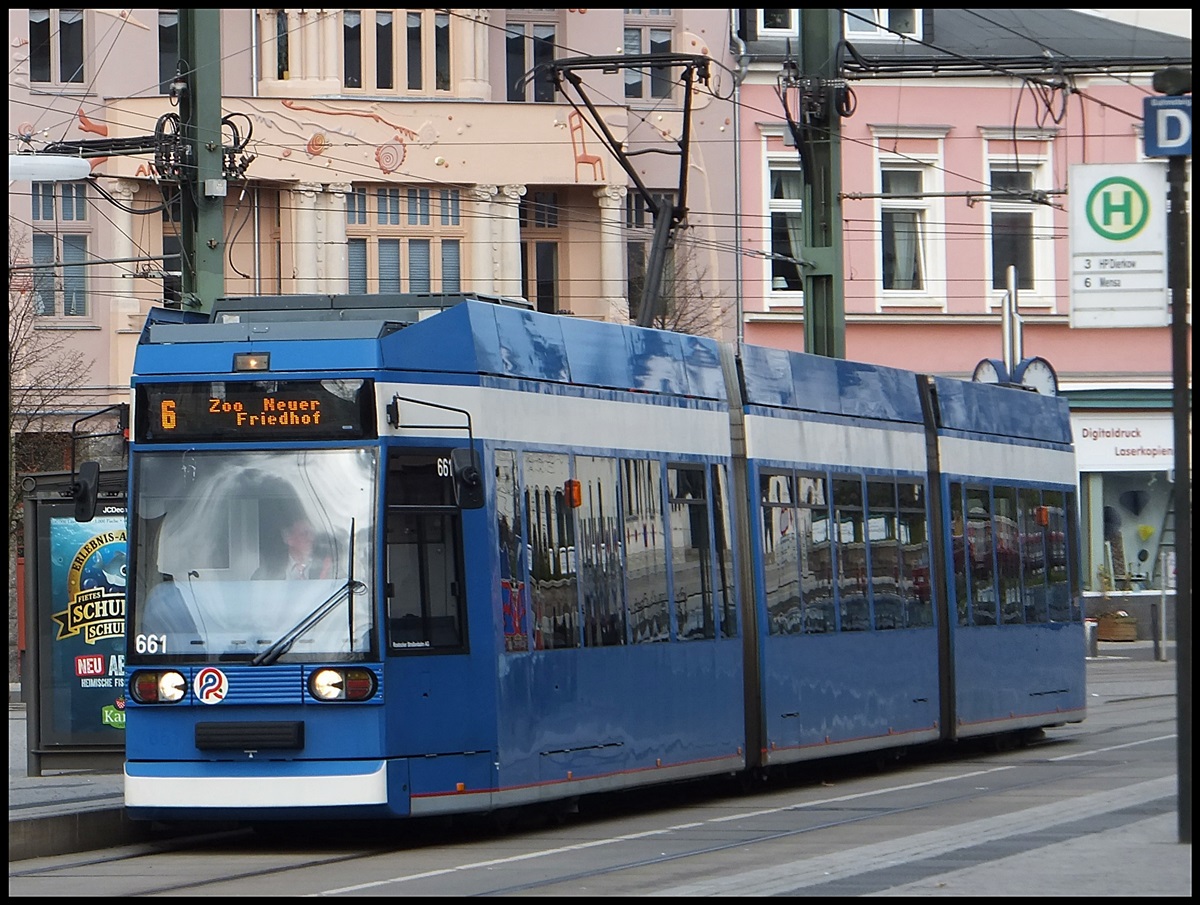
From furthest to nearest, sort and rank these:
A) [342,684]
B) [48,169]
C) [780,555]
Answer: [780,555] → [48,169] → [342,684]

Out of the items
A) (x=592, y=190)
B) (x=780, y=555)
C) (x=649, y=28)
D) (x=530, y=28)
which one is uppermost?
(x=649, y=28)

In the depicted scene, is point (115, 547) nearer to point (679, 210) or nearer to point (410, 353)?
point (410, 353)

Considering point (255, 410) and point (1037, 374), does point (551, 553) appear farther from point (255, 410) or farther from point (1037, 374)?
point (1037, 374)

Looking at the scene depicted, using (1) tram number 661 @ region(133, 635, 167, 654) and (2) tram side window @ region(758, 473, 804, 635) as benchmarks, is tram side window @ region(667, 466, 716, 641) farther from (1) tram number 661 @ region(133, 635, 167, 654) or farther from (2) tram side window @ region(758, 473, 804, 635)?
(1) tram number 661 @ region(133, 635, 167, 654)

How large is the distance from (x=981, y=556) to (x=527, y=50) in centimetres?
2382

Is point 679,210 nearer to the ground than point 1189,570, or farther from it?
farther from it

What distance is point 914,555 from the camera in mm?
18719

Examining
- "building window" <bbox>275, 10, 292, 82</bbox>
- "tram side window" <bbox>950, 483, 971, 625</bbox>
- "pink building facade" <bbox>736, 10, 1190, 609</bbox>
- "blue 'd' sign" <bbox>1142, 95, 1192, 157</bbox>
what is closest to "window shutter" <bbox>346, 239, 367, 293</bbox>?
"building window" <bbox>275, 10, 292, 82</bbox>

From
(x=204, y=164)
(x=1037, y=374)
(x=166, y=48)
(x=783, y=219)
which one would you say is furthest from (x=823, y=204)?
(x=166, y=48)

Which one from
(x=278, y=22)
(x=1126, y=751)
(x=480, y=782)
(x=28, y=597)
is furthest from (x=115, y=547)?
(x=278, y=22)

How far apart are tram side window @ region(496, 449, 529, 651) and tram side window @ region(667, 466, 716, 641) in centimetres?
192

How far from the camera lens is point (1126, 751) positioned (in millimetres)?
20578

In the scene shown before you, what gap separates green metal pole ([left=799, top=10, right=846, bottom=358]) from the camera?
22016 mm

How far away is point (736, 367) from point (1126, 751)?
6.60 metres
